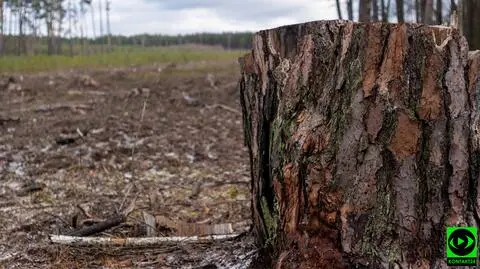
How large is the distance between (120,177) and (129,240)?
2.68 m

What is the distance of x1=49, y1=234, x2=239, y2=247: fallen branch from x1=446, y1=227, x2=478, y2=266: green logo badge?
133 cm

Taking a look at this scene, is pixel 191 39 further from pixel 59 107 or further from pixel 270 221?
pixel 270 221

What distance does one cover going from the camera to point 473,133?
94.3 inches

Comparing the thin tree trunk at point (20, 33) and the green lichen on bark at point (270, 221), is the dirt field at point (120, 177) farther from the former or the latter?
the thin tree trunk at point (20, 33)

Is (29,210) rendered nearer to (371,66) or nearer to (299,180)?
(299,180)

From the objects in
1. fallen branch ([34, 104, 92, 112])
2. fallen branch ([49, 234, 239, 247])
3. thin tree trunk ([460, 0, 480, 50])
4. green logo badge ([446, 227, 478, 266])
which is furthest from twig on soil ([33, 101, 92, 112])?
green logo badge ([446, 227, 478, 266])

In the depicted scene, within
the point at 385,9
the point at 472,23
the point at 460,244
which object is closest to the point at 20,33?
the point at 385,9

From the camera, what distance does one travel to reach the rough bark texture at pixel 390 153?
7.78 feet

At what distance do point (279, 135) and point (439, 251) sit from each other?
2.81 feet

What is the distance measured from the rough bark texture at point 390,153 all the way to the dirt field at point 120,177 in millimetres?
729

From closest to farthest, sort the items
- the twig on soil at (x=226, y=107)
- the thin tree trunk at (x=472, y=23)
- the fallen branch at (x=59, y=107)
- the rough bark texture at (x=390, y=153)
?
the rough bark texture at (x=390, y=153), the thin tree trunk at (x=472, y=23), the fallen branch at (x=59, y=107), the twig on soil at (x=226, y=107)

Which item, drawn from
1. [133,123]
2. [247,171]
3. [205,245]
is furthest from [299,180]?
[133,123]

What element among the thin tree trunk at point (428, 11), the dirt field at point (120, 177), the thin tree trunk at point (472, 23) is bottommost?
the dirt field at point (120, 177)

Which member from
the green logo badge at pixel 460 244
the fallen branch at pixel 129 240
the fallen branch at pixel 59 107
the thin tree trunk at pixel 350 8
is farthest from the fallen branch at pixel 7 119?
the thin tree trunk at pixel 350 8
